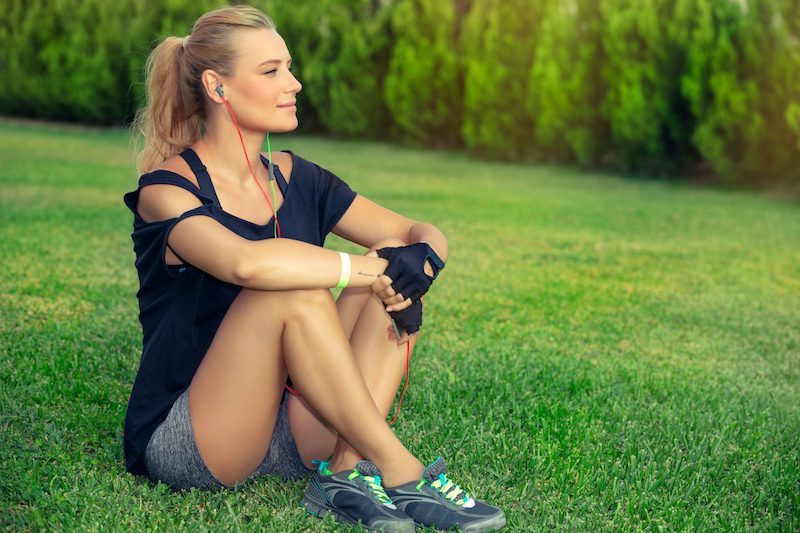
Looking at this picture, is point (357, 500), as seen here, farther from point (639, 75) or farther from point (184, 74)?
point (639, 75)

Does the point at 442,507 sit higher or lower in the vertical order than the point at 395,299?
lower

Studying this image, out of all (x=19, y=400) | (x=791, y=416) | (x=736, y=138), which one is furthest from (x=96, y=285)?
(x=736, y=138)

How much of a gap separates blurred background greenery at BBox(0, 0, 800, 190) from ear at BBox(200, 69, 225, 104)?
6.62 metres

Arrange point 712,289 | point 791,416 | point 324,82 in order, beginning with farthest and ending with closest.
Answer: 1. point 324,82
2. point 712,289
3. point 791,416

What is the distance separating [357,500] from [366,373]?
1.41ft

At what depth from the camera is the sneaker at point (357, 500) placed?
9.11 ft

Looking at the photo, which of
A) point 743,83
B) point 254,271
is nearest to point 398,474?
point 254,271

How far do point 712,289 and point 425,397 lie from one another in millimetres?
3620

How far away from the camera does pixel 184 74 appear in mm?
3230

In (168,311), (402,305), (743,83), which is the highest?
(743,83)

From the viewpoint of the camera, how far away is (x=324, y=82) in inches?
787

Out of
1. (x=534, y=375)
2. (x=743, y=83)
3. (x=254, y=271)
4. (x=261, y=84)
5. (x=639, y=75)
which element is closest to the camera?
(x=254, y=271)

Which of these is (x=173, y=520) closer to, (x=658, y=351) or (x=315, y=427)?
(x=315, y=427)

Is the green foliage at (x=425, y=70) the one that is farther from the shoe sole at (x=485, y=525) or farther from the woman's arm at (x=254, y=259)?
the shoe sole at (x=485, y=525)
